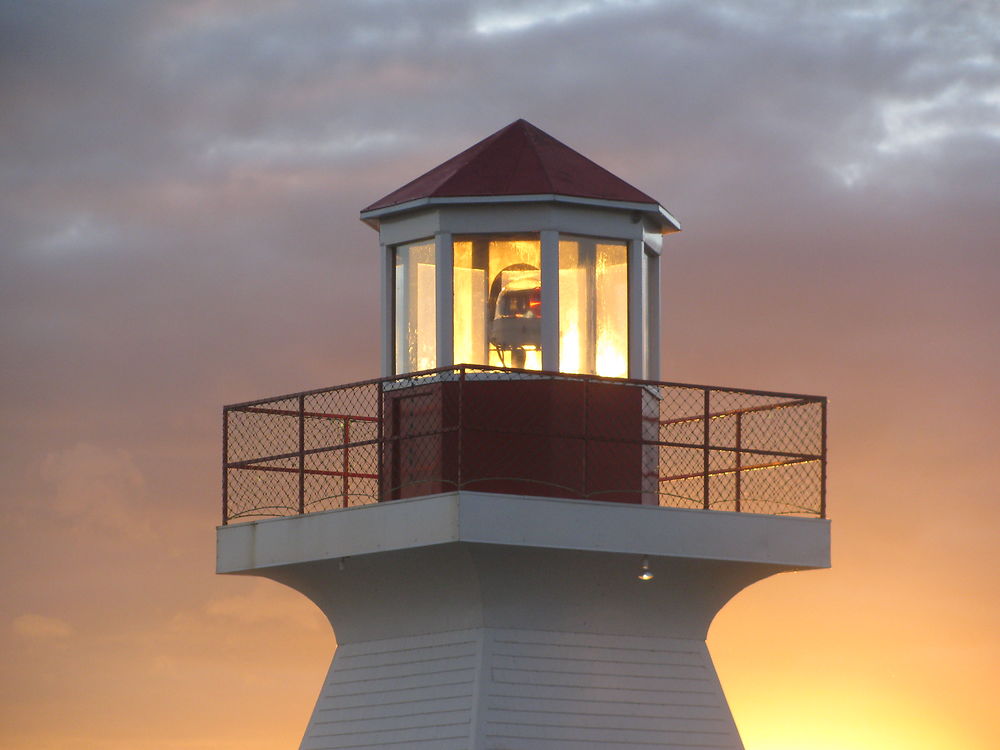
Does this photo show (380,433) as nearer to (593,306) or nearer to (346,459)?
(593,306)

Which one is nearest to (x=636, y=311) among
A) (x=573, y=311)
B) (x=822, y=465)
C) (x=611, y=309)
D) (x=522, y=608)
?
(x=611, y=309)

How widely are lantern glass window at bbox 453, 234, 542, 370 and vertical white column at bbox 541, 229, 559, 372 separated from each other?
166 millimetres

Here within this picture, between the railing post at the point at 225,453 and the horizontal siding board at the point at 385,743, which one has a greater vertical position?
the railing post at the point at 225,453

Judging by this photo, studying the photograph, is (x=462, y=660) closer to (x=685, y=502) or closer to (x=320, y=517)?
(x=320, y=517)

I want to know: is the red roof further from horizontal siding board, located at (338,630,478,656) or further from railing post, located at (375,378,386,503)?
horizontal siding board, located at (338,630,478,656)

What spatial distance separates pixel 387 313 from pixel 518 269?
4.67 ft

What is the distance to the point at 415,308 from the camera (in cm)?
2269

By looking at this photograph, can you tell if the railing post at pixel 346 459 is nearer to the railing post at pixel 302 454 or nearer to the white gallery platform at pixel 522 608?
the railing post at pixel 302 454

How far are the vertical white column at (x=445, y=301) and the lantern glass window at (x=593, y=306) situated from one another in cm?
101

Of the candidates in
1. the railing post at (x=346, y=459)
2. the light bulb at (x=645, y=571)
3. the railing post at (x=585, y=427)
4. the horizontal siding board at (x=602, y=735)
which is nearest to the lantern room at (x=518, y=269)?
the railing post at (x=585, y=427)

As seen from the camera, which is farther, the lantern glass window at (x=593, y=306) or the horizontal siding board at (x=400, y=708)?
the lantern glass window at (x=593, y=306)

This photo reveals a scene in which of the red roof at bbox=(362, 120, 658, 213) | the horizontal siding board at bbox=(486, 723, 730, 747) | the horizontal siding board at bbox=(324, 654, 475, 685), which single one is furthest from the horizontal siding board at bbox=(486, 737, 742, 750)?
the red roof at bbox=(362, 120, 658, 213)

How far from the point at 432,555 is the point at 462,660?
102cm

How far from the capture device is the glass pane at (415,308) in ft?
73.8
